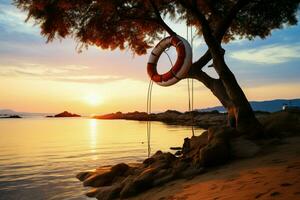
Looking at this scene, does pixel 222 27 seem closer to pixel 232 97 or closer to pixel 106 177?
pixel 232 97

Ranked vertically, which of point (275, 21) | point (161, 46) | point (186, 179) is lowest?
point (186, 179)

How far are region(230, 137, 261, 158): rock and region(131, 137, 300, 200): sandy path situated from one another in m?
0.35

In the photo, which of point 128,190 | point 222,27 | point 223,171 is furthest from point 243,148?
point 222,27

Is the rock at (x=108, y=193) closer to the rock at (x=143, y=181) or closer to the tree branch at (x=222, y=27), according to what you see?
the rock at (x=143, y=181)

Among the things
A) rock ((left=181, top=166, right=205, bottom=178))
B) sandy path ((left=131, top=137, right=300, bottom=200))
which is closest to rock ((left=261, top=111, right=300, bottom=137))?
sandy path ((left=131, top=137, right=300, bottom=200))

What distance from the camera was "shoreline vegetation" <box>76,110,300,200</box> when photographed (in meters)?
8.35

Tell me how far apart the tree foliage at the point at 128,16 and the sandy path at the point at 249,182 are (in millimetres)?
6747

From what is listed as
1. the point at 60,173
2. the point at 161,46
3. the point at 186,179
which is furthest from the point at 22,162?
the point at 186,179

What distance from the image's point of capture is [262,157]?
11570mm

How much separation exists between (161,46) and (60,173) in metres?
7.75

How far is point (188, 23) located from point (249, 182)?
1219cm

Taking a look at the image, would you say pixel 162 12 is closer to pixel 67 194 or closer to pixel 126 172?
pixel 126 172

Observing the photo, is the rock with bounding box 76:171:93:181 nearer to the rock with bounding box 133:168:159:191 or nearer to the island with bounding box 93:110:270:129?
the rock with bounding box 133:168:159:191

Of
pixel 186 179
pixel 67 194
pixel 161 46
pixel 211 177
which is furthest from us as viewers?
pixel 161 46
